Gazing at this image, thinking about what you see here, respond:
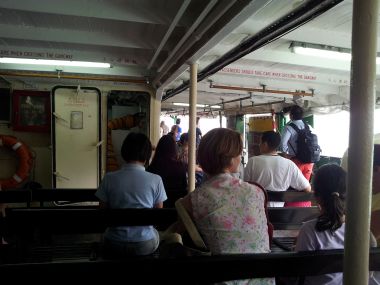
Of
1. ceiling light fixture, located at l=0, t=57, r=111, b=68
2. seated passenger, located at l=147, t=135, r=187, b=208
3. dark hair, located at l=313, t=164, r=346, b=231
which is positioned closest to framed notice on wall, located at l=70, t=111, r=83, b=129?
ceiling light fixture, located at l=0, t=57, r=111, b=68

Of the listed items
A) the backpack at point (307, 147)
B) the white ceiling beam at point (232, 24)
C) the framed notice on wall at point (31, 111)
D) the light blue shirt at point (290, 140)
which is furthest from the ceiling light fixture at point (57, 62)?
the backpack at point (307, 147)

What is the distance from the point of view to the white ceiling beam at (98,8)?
245 centimetres

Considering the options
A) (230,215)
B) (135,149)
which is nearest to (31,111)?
(135,149)

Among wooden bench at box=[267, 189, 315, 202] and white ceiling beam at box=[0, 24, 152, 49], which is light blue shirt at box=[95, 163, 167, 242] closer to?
wooden bench at box=[267, 189, 315, 202]

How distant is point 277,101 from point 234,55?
5.11 meters

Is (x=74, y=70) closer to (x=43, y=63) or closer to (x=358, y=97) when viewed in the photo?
(x=43, y=63)

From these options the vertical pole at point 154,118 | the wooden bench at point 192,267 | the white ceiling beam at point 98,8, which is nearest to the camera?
the wooden bench at point 192,267

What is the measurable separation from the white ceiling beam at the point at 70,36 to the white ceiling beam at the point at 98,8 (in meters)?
0.59

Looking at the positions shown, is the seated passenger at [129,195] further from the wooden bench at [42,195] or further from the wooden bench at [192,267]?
the wooden bench at [192,267]

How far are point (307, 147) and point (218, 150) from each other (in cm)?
300

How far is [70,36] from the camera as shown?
322cm

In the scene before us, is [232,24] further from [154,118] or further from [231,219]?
[154,118]

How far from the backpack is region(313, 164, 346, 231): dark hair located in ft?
8.24

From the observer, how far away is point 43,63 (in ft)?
Result: 14.3
